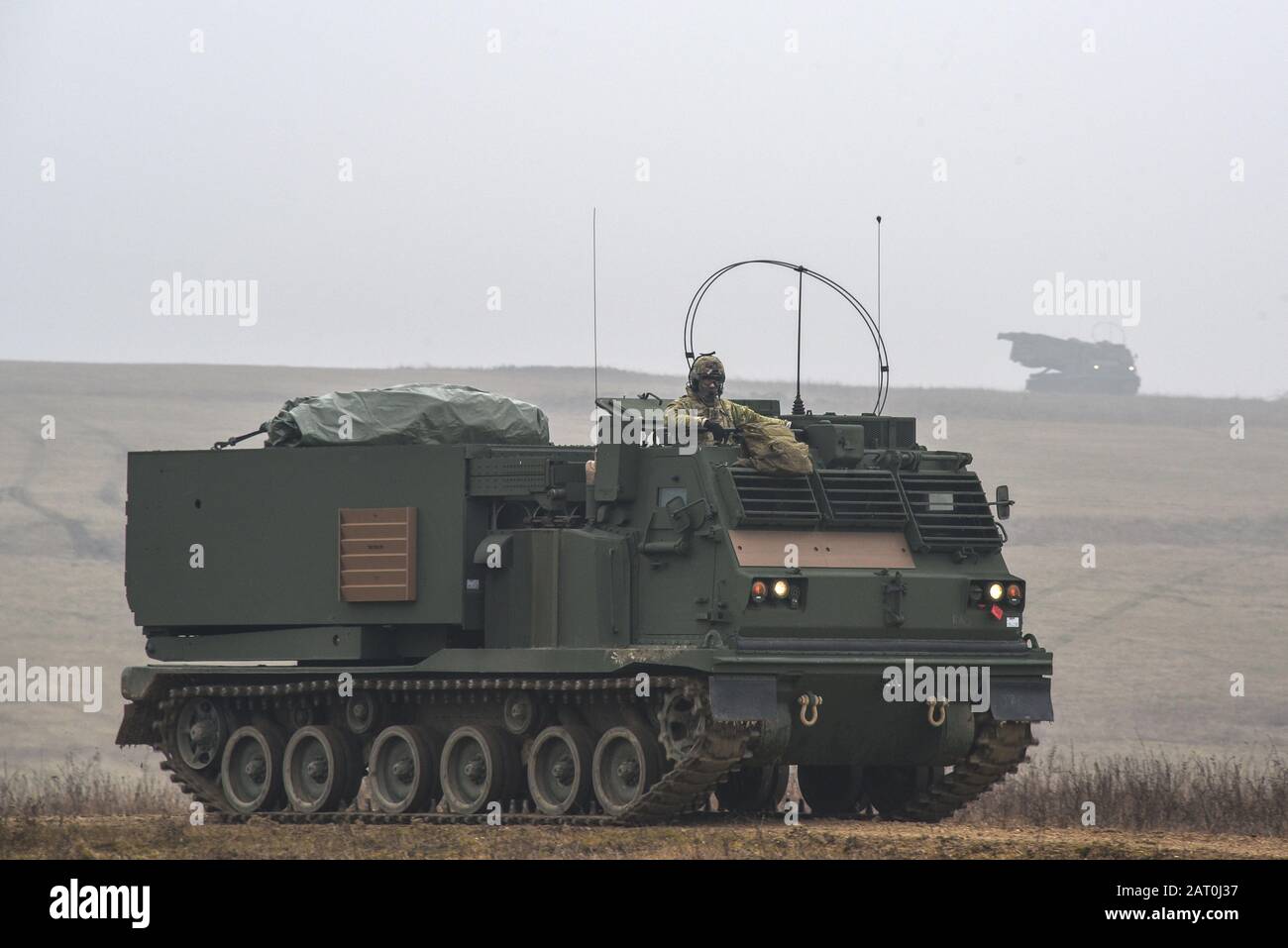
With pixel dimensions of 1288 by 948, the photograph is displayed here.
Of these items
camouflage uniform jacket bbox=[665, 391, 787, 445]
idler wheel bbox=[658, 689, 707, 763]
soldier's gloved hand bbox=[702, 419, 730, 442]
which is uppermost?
camouflage uniform jacket bbox=[665, 391, 787, 445]

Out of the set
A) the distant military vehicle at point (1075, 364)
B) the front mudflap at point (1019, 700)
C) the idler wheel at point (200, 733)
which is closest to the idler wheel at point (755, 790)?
the front mudflap at point (1019, 700)

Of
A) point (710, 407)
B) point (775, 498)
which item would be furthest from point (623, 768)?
point (710, 407)

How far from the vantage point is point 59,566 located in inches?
1994

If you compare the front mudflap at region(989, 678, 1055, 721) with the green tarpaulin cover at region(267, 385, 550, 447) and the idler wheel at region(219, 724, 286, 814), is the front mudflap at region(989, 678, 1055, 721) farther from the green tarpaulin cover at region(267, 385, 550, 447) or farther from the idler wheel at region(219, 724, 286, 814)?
the idler wheel at region(219, 724, 286, 814)

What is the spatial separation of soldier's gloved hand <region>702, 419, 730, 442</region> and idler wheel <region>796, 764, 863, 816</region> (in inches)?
139

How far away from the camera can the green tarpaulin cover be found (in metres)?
22.2

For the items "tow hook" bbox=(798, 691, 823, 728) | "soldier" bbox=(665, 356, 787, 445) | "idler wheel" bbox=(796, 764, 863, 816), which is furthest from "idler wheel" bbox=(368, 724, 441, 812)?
"tow hook" bbox=(798, 691, 823, 728)

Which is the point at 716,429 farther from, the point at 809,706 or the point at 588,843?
the point at 588,843

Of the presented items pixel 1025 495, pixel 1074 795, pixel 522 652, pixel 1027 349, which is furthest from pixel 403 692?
pixel 1027 349

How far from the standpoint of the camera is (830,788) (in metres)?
22.5

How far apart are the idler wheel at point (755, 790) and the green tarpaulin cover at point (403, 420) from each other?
3.51 metres

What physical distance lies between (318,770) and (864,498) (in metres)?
5.38
